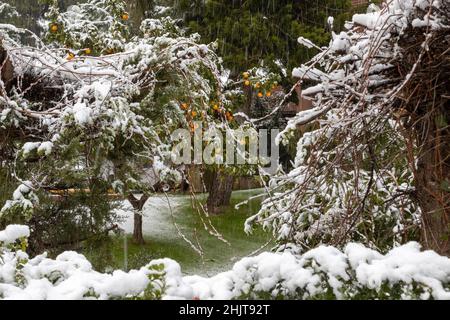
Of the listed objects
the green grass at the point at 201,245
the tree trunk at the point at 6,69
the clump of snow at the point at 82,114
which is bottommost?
the green grass at the point at 201,245

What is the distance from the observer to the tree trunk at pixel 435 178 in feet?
8.92

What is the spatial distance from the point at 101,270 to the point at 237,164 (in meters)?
2.68

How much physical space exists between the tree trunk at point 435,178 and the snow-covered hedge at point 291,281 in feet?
2.81

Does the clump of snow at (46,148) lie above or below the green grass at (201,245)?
above

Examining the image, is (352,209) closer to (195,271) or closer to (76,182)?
(76,182)

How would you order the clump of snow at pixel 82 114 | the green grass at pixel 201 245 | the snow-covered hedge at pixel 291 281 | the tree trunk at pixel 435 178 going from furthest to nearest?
the green grass at pixel 201 245, the clump of snow at pixel 82 114, the tree trunk at pixel 435 178, the snow-covered hedge at pixel 291 281

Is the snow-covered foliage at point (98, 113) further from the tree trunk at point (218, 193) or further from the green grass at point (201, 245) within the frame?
the tree trunk at point (218, 193)

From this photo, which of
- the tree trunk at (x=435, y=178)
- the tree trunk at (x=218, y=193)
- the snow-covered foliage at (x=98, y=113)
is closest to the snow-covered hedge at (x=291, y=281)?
the tree trunk at (x=435, y=178)

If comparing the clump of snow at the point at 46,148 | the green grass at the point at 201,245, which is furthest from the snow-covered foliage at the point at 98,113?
the green grass at the point at 201,245

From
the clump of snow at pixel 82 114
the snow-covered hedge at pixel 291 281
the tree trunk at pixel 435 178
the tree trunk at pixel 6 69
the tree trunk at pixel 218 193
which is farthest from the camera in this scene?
the tree trunk at pixel 218 193

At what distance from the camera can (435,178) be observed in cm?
284

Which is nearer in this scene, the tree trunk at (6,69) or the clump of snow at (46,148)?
the clump of snow at (46,148)

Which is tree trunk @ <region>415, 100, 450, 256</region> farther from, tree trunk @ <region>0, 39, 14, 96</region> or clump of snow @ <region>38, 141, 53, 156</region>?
tree trunk @ <region>0, 39, 14, 96</region>
